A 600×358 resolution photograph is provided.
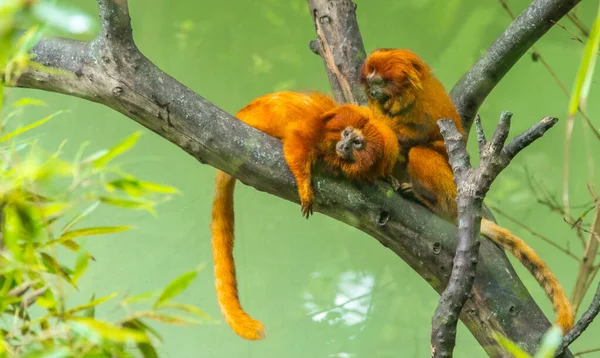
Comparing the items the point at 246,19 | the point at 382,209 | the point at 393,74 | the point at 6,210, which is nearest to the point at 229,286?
the point at 382,209

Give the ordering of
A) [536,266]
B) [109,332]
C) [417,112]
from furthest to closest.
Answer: [417,112] → [536,266] → [109,332]

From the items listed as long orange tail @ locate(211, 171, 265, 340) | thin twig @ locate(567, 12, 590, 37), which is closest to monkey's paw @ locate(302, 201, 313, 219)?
long orange tail @ locate(211, 171, 265, 340)

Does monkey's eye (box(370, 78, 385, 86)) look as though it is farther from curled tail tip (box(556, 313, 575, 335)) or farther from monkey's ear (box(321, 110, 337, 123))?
curled tail tip (box(556, 313, 575, 335))

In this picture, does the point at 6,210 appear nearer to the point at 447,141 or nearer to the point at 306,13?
the point at 447,141

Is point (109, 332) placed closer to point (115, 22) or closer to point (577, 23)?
point (115, 22)

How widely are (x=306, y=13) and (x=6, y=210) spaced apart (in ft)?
12.7

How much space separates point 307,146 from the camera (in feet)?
8.94

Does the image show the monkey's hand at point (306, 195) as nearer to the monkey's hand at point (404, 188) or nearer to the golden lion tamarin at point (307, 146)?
the golden lion tamarin at point (307, 146)

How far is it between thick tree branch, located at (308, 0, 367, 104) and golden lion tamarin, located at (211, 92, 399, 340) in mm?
219

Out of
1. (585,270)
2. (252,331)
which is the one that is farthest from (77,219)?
(585,270)

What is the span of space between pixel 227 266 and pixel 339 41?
1.27 metres

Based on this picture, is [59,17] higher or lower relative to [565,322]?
lower

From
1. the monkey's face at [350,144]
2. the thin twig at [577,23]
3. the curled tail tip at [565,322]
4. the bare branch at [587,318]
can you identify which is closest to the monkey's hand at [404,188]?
the monkey's face at [350,144]

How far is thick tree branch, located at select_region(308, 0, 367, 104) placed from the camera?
11.0ft
